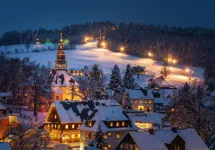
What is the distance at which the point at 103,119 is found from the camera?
5434cm

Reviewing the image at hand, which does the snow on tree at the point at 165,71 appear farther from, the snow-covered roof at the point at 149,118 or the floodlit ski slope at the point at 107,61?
the snow-covered roof at the point at 149,118

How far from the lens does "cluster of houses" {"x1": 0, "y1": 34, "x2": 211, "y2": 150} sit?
147 feet

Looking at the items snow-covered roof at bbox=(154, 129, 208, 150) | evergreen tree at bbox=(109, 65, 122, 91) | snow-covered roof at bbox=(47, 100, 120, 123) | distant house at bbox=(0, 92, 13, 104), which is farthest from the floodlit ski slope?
snow-covered roof at bbox=(154, 129, 208, 150)

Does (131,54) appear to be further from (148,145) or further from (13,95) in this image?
(148,145)

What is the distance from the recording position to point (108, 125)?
5403 cm

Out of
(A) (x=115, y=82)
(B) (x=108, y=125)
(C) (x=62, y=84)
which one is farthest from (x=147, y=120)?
(A) (x=115, y=82)

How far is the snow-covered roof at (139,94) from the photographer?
91750 mm

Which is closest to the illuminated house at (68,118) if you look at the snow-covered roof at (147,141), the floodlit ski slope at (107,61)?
the snow-covered roof at (147,141)

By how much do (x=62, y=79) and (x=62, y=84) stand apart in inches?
57.0

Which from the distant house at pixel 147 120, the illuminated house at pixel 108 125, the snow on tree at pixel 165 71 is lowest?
the distant house at pixel 147 120

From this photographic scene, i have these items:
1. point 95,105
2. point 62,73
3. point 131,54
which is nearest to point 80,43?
point 131,54

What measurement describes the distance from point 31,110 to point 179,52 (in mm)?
91704

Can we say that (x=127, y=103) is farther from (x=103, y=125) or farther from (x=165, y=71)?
(x=165, y=71)

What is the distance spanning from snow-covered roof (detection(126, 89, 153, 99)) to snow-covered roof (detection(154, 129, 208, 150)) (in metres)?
44.3
